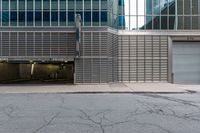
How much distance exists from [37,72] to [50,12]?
73.4 ft

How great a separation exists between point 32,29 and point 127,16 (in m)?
9.41

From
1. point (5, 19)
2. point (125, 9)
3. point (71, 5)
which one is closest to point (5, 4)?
point (5, 19)

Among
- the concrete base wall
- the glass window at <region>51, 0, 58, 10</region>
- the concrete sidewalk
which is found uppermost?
the glass window at <region>51, 0, 58, 10</region>

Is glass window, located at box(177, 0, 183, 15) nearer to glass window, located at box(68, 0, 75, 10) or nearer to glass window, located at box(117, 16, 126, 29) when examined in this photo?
glass window, located at box(117, 16, 126, 29)

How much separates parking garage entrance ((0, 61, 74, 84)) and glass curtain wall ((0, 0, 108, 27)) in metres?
10.2

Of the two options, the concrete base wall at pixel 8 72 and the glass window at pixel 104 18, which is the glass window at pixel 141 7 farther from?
the concrete base wall at pixel 8 72

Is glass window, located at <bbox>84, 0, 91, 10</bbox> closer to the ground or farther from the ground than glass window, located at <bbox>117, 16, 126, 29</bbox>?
farther from the ground

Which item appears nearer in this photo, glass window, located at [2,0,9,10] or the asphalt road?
the asphalt road

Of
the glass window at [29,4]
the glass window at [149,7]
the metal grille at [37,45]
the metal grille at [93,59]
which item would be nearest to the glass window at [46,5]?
the glass window at [29,4]

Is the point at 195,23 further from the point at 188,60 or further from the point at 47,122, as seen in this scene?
the point at 47,122

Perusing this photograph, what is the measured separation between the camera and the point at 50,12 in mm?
32562

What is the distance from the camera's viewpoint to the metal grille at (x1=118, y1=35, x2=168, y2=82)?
3531 centimetres

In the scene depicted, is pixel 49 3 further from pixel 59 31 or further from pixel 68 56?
pixel 68 56

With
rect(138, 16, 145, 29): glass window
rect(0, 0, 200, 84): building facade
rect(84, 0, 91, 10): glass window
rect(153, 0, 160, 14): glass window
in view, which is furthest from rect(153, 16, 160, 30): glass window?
rect(84, 0, 91, 10): glass window
